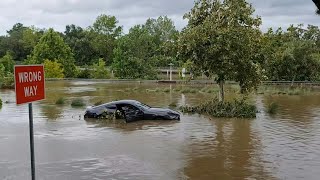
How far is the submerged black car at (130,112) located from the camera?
20.9m

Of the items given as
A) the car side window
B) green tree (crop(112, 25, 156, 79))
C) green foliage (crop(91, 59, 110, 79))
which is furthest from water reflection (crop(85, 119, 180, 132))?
green foliage (crop(91, 59, 110, 79))

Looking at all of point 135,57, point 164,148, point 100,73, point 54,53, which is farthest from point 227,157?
point 54,53

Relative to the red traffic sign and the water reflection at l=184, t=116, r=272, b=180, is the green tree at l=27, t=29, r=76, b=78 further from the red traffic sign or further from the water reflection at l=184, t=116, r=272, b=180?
the red traffic sign

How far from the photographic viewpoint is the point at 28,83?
18.0 feet

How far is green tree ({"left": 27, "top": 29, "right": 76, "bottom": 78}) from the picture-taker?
60125 mm

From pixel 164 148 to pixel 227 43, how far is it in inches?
362

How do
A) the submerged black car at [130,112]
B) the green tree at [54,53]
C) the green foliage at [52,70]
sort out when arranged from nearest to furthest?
the submerged black car at [130,112] → the green foliage at [52,70] → the green tree at [54,53]

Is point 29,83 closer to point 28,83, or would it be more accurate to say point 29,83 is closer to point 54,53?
point 28,83

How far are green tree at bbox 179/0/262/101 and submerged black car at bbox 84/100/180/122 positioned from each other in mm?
3672

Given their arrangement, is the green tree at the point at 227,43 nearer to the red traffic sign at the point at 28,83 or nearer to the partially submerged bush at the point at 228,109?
the partially submerged bush at the point at 228,109

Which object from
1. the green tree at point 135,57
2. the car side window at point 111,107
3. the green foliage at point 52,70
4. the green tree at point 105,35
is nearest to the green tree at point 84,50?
the green tree at point 105,35

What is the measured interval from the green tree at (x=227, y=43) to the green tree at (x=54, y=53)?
3946 centimetres

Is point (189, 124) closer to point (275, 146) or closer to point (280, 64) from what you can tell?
point (275, 146)

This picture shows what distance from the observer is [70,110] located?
25.5 meters
